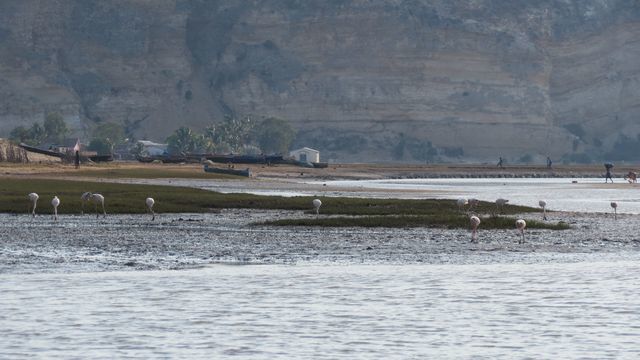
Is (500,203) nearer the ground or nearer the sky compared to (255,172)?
nearer the sky

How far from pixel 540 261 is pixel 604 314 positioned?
9.15m

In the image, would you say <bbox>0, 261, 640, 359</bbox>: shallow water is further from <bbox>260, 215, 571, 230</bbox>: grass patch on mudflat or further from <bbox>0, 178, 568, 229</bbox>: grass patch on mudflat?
<bbox>0, 178, 568, 229</bbox>: grass patch on mudflat

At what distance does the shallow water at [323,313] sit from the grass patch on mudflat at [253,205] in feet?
43.9

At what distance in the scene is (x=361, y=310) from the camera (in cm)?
2366

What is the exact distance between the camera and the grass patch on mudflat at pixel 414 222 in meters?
42.8

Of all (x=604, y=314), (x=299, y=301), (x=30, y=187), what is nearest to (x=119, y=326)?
(x=299, y=301)

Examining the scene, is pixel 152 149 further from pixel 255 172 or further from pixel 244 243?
pixel 244 243

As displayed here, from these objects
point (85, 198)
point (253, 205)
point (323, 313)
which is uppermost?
point (85, 198)

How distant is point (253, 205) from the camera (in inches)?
2115

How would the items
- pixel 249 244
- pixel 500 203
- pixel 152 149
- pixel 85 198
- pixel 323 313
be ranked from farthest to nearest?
pixel 152 149, pixel 500 203, pixel 85 198, pixel 249 244, pixel 323 313

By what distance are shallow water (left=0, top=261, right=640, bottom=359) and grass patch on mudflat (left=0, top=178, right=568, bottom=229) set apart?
13389 millimetres

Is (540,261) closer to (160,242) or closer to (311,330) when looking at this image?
(160,242)

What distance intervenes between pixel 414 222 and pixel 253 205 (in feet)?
37.8

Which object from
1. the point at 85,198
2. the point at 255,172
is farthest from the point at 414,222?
the point at 255,172
